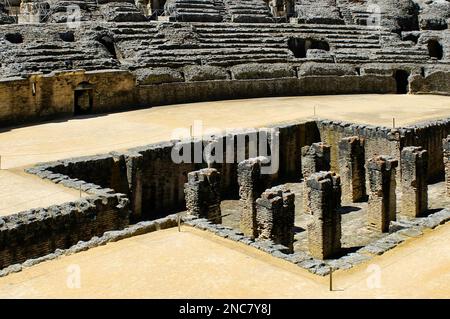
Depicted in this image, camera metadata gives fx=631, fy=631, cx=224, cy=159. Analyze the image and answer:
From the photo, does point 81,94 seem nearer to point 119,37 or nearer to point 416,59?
point 119,37

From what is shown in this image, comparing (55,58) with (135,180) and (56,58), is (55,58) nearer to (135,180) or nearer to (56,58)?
(56,58)

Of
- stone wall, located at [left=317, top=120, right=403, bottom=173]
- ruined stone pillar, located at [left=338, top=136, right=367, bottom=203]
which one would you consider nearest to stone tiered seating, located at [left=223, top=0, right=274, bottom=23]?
stone wall, located at [left=317, top=120, right=403, bottom=173]

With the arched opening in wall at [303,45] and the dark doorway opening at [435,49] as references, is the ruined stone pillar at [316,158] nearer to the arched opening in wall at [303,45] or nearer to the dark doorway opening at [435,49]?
the arched opening in wall at [303,45]

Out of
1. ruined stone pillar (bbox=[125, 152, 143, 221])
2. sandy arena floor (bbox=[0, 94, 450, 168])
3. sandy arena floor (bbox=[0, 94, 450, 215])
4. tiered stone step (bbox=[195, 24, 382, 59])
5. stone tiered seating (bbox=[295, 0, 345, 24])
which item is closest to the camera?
sandy arena floor (bbox=[0, 94, 450, 215])

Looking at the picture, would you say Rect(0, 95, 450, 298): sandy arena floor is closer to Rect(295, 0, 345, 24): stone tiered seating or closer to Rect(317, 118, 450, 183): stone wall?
Rect(317, 118, 450, 183): stone wall

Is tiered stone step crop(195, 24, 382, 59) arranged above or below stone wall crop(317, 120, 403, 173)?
above

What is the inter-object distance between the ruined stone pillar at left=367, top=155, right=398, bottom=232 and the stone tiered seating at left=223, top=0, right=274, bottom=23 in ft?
68.3

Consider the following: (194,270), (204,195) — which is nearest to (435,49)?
(204,195)

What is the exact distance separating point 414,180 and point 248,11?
2162 cm

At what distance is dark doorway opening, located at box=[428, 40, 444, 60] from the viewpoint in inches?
1481

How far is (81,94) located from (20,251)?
15.3m

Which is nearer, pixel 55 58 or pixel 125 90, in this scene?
pixel 55 58

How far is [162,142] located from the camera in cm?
2095

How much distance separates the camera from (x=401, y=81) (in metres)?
34.9
